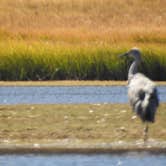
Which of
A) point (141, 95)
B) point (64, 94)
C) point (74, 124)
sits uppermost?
point (141, 95)

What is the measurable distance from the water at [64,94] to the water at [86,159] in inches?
249

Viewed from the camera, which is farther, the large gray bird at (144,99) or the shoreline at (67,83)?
the shoreline at (67,83)

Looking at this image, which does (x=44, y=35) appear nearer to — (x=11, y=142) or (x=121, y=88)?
(x=121, y=88)

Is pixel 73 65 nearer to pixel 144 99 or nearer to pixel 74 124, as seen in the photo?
pixel 74 124

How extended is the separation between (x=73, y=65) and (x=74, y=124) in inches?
407

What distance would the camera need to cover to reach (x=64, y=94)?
22078mm

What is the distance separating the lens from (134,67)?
17188 millimetres

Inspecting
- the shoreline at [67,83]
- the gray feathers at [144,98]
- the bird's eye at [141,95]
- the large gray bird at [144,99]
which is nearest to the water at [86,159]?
the large gray bird at [144,99]

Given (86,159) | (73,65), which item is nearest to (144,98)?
(86,159)

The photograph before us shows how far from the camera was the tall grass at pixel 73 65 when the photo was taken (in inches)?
1011

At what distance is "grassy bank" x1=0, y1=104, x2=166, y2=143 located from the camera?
1472 centimetres

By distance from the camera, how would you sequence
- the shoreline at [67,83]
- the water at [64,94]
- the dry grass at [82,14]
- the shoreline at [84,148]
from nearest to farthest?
the shoreline at [84,148] < the water at [64,94] < the shoreline at [67,83] < the dry grass at [82,14]

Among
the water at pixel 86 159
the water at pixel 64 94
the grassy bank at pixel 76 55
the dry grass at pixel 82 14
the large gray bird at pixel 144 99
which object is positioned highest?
the large gray bird at pixel 144 99

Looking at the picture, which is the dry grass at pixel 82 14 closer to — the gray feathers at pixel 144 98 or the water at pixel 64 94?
the water at pixel 64 94
